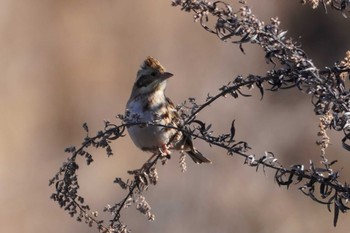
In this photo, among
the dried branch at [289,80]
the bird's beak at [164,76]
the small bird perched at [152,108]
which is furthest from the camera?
the bird's beak at [164,76]

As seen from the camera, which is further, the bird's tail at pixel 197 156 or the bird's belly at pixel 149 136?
the bird's tail at pixel 197 156

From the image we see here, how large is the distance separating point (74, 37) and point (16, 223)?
227 centimetres

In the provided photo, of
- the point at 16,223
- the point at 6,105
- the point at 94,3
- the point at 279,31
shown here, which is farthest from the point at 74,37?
the point at 279,31

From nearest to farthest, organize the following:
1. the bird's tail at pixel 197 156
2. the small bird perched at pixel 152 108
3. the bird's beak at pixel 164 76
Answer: the small bird perched at pixel 152 108, the bird's tail at pixel 197 156, the bird's beak at pixel 164 76

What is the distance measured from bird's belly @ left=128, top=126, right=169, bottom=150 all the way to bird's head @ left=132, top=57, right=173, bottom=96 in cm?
33

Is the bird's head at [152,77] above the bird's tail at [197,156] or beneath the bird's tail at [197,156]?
above

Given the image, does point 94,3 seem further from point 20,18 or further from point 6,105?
point 6,105

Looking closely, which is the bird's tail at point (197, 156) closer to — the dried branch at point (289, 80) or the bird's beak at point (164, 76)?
the bird's beak at point (164, 76)

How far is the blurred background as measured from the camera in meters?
9.91

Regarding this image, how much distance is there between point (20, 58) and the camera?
10484mm

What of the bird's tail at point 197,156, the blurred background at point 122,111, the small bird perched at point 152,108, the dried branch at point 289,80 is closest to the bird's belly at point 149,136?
the small bird perched at point 152,108

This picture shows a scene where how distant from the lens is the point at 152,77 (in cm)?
489

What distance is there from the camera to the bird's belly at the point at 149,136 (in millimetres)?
4395

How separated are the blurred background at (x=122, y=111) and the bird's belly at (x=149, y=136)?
476 cm
